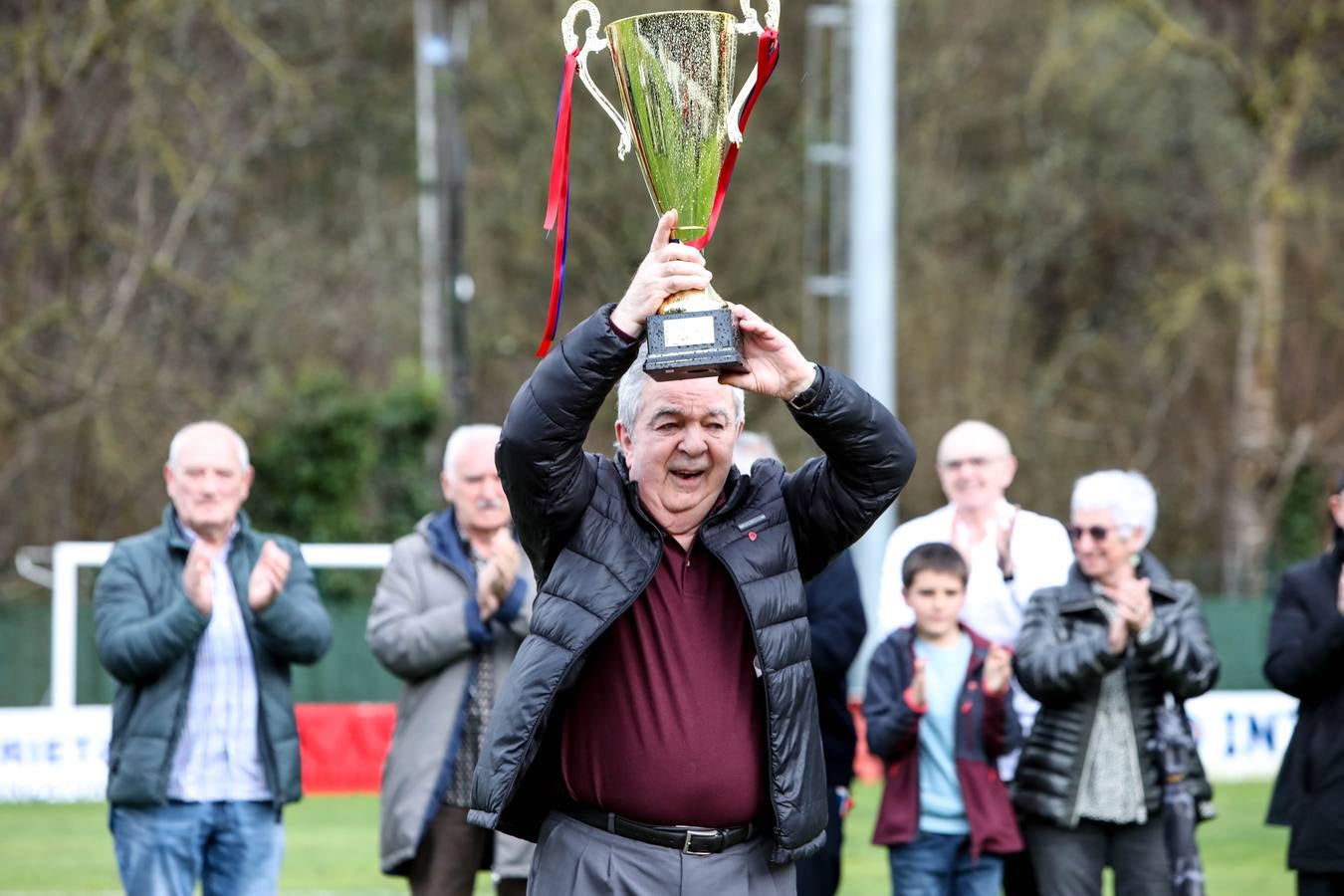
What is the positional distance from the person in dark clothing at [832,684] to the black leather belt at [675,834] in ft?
8.42

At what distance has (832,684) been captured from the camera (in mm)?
6660

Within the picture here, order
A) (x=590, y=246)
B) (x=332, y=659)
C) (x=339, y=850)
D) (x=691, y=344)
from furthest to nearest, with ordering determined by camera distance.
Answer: (x=590, y=246)
(x=332, y=659)
(x=339, y=850)
(x=691, y=344)

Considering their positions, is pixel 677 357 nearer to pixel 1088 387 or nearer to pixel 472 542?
pixel 472 542

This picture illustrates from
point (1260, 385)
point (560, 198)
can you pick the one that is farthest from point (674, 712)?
point (1260, 385)

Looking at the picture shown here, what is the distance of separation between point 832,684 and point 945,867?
0.75 meters

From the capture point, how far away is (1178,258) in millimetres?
28859

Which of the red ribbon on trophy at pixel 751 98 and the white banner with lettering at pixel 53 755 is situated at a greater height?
the red ribbon on trophy at pixel 751 98

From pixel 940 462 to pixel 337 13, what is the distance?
865 inches

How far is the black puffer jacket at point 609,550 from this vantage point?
152 inches

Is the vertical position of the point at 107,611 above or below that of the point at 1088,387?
below

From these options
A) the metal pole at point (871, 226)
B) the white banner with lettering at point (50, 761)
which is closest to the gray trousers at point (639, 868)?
the metal pole at point (871, 226)

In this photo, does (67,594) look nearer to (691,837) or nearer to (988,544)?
(988,544)

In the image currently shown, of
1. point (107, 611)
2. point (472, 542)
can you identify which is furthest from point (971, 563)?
point (107, 611)

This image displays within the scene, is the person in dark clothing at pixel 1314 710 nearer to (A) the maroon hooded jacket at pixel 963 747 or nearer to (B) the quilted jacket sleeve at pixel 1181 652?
(B) the quilted jacket sleeve at pixel 1181 652
